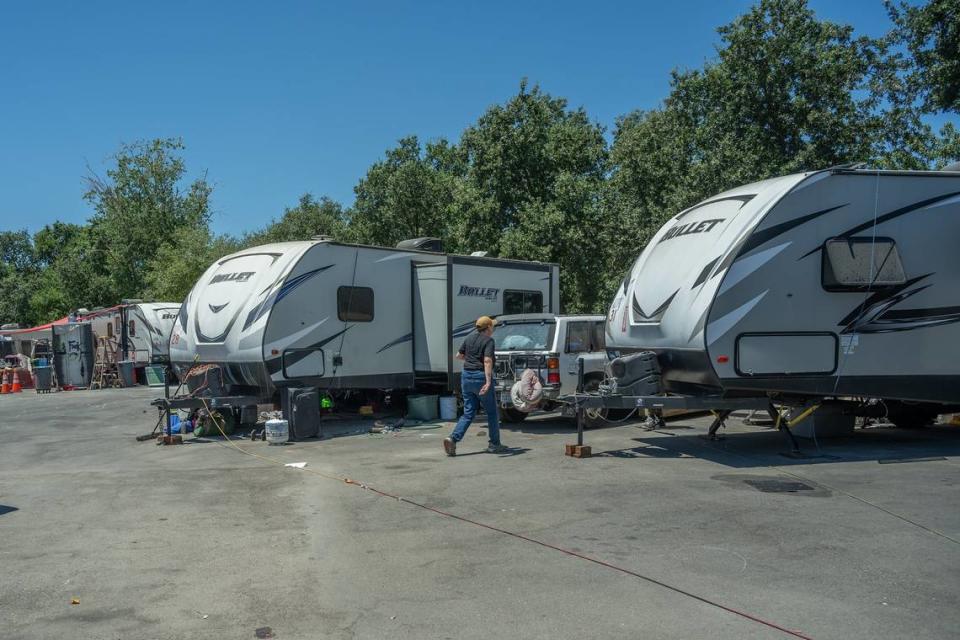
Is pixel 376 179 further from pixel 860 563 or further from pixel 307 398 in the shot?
pixel 860 563

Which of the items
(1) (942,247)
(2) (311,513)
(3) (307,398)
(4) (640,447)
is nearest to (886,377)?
(1) (942,247)

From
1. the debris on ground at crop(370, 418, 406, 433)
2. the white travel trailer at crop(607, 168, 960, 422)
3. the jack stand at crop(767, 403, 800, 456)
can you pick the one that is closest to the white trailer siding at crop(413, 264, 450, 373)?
the debris on ground at crop(370, 418, 406, 433)

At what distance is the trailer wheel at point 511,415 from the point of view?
1370 centimetres

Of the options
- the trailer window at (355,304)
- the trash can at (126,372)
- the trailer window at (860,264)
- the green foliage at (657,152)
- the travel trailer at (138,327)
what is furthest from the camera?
the travel trailer at (138,327)

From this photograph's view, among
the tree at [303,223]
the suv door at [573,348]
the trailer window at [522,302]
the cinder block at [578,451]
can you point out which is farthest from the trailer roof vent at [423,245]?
the tree at [303,223]

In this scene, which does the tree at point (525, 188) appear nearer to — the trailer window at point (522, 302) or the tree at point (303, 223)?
the trailer window at point (522, 302)

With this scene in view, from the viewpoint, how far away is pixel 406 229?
115 ft

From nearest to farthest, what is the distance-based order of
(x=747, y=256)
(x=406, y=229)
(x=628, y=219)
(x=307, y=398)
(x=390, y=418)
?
(x=747, y=256)
(x=307, y=398)
(x=390, y=418)
(x=628, y=219)
(x=406, y=229)

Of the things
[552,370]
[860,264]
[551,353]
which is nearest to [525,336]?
[551,353]

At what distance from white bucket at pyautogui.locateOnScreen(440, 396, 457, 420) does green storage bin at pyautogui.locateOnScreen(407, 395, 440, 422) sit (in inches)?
5.7

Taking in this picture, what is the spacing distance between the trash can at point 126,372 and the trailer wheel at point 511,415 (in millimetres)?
16762

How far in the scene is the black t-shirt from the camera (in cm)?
1049

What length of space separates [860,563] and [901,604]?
796 millimetres

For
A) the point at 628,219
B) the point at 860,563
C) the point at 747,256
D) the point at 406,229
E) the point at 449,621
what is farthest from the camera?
the point at 406,229
